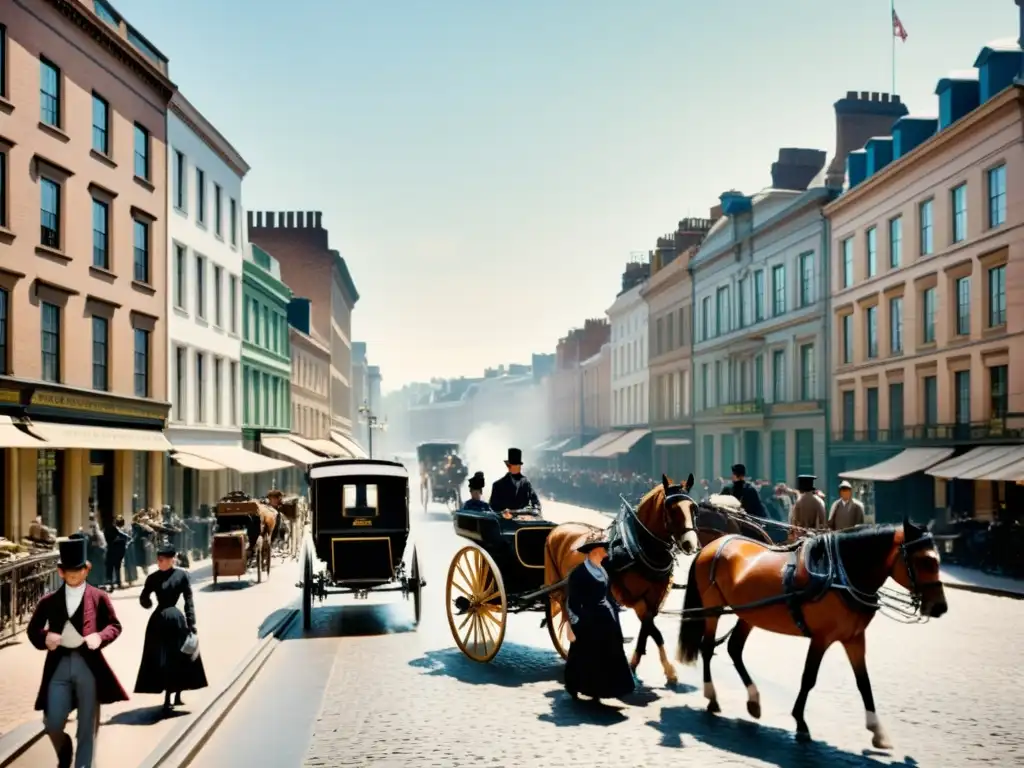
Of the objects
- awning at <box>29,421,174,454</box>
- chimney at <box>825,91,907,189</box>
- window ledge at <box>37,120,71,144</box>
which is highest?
chimney at <box>825,91,907,189</box>

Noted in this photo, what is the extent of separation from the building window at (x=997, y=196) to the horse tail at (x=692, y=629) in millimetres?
20197

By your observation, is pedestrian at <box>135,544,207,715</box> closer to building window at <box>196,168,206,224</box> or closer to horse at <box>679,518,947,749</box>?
Result: horse at <box>679,518,947,749</box>

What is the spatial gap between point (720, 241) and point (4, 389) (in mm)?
35162

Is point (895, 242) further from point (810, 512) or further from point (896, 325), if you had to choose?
point (810, 512)

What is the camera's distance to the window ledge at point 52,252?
867 inches

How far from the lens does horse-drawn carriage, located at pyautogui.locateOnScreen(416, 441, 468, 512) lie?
46.9 m

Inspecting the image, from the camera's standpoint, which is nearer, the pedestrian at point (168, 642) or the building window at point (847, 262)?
the pedestrian at point (168, 642)

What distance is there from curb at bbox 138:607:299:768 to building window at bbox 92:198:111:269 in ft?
50.1

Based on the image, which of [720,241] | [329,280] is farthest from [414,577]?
[329,280]

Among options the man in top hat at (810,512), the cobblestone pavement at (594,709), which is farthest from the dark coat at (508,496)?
the man in top hat at (810,512)

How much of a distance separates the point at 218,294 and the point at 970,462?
79.9 feet

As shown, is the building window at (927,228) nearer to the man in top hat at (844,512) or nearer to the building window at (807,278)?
the building window at (807,278)

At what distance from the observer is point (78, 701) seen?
23.3 ft

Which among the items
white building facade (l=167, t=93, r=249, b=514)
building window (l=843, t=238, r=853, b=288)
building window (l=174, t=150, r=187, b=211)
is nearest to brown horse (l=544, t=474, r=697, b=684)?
white building facade (l=167, t=93, r=249, b=514)
